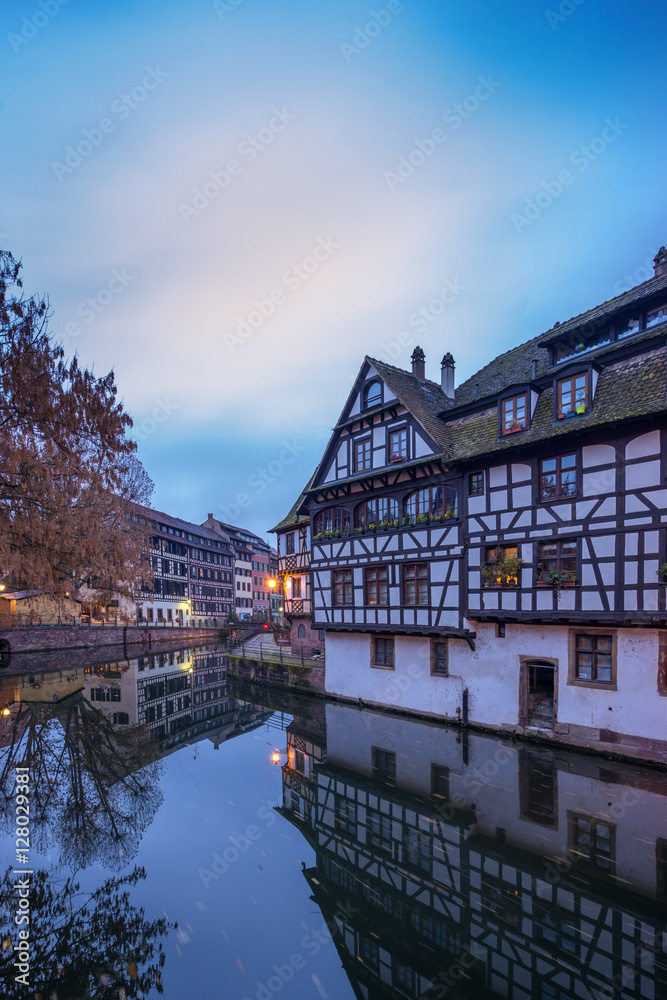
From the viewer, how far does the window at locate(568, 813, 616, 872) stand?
9.37 meters

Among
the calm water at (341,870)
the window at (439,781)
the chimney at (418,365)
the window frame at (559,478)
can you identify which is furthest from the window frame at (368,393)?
the window at (439,781)

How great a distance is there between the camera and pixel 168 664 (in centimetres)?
4000

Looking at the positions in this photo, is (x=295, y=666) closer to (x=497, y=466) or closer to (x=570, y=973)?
(x=497, y=466)

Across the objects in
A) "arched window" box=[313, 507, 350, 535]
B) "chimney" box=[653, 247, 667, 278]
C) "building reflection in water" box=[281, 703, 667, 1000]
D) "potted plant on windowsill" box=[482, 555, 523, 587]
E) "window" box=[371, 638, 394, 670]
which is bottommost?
"building reflection in water" box=[281, 703, 667, 1000]

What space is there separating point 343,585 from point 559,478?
10.5 m

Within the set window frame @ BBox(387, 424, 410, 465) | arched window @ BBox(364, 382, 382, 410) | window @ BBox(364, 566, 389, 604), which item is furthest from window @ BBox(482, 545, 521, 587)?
arched window @ BBox(364, 382, 382, 410)

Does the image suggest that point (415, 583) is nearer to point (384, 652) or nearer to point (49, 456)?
point (384, 652)

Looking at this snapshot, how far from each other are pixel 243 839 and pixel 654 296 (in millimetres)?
17295

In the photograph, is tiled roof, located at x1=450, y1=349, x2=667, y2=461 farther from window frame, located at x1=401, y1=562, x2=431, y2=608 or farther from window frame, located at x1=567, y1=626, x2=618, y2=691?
window frame, located at x1=567, y1=626, x2=618, y2=691

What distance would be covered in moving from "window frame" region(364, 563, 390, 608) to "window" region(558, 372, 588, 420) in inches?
350

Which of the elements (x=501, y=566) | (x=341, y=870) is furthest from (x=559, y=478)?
(x=341, y=870)

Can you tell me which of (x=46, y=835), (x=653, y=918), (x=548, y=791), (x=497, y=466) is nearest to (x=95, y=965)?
(x=46, y=835)

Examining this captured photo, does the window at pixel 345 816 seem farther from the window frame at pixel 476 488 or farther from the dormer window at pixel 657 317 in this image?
the dormer window at pixel 657 317

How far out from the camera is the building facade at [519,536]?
1373cm
